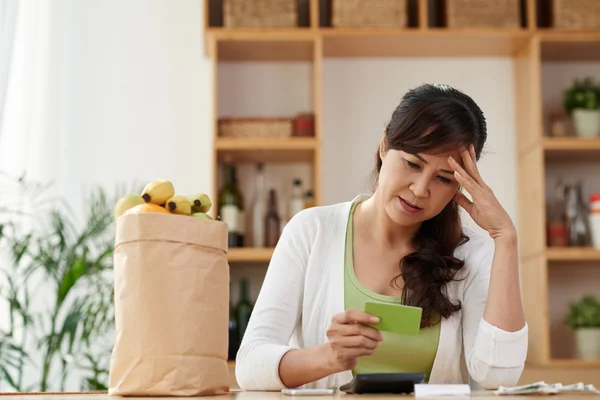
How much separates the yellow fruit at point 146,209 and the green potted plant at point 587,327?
259cm

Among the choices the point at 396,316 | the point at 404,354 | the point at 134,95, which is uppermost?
the point at 134,95

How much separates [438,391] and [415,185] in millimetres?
599

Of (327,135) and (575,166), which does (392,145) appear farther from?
(575,166)

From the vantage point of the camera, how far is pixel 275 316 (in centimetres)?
180

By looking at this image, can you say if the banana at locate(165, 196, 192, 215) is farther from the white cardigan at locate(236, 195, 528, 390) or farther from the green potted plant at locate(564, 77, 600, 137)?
the green potted plant at locate(564, 77, 600, 137)

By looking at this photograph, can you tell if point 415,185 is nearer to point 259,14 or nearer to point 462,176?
point 462,176

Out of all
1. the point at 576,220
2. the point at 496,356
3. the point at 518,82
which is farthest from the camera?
the point at 518,82

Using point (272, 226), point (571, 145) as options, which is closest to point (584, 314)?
point (571, 145)

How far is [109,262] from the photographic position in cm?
350

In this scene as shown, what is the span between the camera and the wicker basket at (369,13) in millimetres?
3545

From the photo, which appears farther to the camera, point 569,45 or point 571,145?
point 569,45

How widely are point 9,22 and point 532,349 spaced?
2439 mm

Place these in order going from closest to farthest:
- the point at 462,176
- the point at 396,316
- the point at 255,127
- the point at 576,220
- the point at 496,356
Result: the point at 396,316 → the point at 496,356 → the point at 462,176 → the point at 255,127 → the point at 576,220

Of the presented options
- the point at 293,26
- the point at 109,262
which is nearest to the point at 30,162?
the point at 109,262
